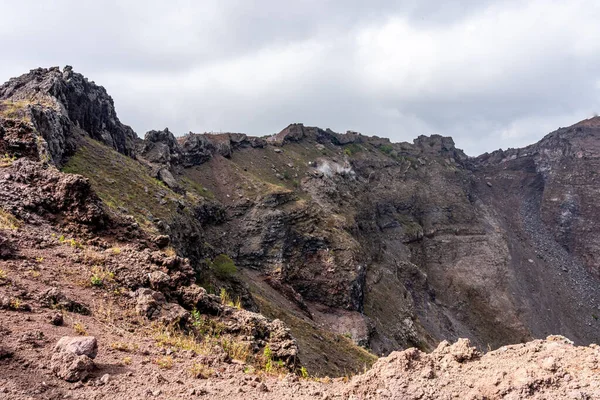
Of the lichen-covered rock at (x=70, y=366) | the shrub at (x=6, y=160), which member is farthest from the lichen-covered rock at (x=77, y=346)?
the shrub at (x=6, y=160)

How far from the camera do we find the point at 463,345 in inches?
205

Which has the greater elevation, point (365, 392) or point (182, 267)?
point (182, 267)

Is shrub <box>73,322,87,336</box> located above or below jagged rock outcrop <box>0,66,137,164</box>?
below

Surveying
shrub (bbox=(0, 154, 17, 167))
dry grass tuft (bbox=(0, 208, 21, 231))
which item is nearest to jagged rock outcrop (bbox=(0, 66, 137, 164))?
shrub (bbox=(0, 154, 17, 167))

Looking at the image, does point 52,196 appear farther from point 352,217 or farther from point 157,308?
point 352,217

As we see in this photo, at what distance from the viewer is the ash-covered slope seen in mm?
19859

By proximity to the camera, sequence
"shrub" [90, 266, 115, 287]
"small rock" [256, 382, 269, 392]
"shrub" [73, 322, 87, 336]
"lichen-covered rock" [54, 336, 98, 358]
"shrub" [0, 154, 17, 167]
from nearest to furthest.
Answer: "lichen-covered rock" [54, 336, 98, 358]
"small rock" [256, 382, 269, 392]
"shrub" [73, 322, 87, 336]
"shrub" [90, 266, 115, 287]
"shrub" [0, 154, 17, 167]

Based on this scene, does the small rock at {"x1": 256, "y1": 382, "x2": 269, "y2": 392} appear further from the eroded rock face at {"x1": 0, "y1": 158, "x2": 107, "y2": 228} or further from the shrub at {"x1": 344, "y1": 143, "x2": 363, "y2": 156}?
the shrub at {"x1": 344, "y1": 143, "x2": 363, "y2": 156}

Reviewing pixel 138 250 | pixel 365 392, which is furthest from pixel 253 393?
pixel 138 250

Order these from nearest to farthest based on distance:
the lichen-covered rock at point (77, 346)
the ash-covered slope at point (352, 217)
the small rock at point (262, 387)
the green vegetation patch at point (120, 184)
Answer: the lichen-covered rock at point (77, 346) → the small rock at point (262, 387) → the green vegetation patch at point (120, 184) → the ash-covered slope at point (352, 217)

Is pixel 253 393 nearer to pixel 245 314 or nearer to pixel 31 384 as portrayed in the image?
pixel 31 384

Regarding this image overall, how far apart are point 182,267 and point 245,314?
180 centimetres

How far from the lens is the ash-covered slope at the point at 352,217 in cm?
1986

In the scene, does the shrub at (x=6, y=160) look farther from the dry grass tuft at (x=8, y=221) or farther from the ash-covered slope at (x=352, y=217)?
the dry grass tuft at (x=8, y=221)
